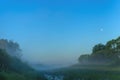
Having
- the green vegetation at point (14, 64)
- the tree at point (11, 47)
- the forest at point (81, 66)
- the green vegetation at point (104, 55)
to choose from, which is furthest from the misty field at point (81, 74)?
the tree at point (11, 47)

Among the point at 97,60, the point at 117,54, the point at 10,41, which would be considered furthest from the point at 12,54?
the point at 117,54

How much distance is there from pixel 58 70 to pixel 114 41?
7.21 ft

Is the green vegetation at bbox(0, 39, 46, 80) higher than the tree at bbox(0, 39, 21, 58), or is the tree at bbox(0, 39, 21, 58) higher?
the tree at bbox(0, 39, 21, 58)

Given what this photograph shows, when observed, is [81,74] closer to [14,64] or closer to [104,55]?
[104,55]

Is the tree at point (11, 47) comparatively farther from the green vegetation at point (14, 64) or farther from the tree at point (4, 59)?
the tree at point (4, 59)

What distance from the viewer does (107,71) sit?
8812 mm

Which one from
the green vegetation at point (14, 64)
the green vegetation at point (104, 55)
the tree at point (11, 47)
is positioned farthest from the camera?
the tree at point (11, 47)

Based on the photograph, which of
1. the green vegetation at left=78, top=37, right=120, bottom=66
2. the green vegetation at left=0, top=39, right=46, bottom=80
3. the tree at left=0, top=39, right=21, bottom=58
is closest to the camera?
the green vegetation at left=0, top=39, right=46, bottom=80

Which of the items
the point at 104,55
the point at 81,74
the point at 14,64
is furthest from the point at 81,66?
the point at 14,64

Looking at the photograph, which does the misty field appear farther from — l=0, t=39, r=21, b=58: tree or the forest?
l=0, t=39, r=21, b=58: tree

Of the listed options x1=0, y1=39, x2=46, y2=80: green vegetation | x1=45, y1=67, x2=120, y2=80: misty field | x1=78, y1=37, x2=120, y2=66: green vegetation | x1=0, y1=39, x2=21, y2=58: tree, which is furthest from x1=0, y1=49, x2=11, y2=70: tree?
x1=78, y1=37, x2=120, y2=66: green vegetation

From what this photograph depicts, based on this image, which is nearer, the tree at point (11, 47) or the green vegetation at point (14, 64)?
the green vegetation at point (14, 64)

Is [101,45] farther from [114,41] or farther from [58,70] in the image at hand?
[58,70]

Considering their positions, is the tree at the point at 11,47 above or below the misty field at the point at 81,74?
above
